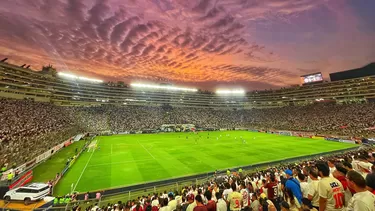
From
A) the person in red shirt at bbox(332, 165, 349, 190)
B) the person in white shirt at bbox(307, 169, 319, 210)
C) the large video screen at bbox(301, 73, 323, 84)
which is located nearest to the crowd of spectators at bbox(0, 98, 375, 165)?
the large video screen at bbox(301, 73, 323, 84)

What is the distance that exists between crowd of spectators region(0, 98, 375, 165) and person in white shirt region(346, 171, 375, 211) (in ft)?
102

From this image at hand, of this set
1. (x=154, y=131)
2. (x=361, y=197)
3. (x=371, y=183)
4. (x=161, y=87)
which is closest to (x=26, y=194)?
(x=361, y=197)

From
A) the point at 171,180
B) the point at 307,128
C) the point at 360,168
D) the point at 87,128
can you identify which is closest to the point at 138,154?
the point at 171,180

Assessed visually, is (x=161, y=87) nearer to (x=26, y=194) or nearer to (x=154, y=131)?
(x=154, y=131)

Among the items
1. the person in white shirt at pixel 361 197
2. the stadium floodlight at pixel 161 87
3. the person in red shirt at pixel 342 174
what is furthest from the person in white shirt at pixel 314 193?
the stadium floodlight at pixel 161 87

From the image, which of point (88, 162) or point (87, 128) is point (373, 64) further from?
point (87, 128)

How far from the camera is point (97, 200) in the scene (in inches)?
663

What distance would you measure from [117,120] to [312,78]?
362 ft

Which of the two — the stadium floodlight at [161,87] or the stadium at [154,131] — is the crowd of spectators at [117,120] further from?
the stadium floodlight at [161,87]

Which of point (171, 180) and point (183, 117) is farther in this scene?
point (183, 117)

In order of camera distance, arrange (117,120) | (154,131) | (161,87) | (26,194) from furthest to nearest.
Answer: (161,87), (117,120), (154,131), (26,194)

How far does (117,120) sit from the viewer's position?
85.3 metres

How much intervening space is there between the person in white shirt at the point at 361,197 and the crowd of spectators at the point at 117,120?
31.1 m

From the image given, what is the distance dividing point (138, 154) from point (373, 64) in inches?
4449
